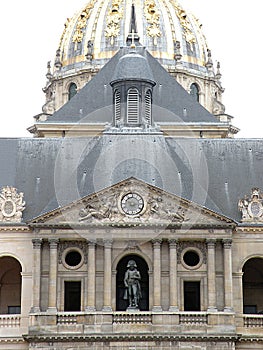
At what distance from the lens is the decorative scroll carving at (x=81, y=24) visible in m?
127

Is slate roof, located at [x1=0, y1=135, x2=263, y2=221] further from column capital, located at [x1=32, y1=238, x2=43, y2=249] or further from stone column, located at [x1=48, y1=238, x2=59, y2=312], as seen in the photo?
stone column, located at [x1=48, y1=238, x2=59, y2=312]

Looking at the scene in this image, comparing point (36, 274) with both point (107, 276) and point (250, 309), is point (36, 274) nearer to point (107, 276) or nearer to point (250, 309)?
point (107, 276)

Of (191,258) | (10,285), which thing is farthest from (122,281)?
(10,285)

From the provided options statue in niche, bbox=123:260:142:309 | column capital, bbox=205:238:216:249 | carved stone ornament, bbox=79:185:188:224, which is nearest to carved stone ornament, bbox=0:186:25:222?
carved stone ornament, bbox=79:185:188:224

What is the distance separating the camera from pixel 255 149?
77.6 m

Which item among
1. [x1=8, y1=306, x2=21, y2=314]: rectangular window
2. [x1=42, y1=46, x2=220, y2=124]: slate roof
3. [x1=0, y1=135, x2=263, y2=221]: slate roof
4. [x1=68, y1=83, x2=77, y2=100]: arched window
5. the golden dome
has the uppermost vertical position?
the golden dome

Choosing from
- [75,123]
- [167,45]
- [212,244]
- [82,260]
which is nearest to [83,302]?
[82,260]

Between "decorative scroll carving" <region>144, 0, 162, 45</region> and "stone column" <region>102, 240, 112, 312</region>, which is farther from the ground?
"decorative scroll carving" <region>144, 0, 162, 45</region>

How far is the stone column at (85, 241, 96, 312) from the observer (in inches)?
2719

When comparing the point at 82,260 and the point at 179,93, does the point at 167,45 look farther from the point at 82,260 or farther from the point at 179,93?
the point at 82,260

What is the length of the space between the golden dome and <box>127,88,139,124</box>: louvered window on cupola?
138 feet

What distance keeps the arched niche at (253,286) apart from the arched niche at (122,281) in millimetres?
7016

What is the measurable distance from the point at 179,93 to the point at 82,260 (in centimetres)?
2509

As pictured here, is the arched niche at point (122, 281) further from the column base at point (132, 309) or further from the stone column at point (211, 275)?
the stone column at point (211, 275)
